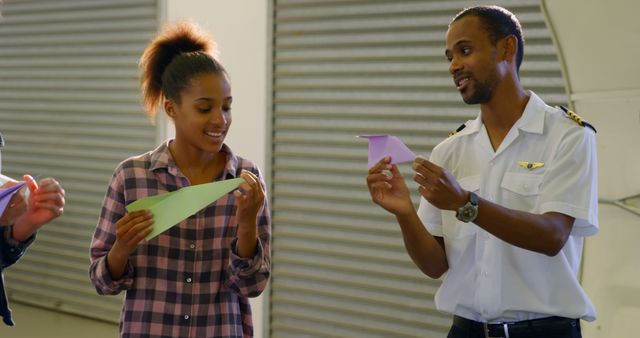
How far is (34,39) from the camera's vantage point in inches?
Result: 247

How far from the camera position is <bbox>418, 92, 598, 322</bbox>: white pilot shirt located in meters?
2.13

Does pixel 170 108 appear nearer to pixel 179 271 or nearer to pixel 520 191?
pixel 179 271

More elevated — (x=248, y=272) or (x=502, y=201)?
(x=502, y=201)

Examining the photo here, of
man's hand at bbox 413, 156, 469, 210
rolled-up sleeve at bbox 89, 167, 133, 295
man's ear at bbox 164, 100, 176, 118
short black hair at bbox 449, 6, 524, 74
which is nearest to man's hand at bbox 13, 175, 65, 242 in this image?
rolled-up sleeve at bbox 89, 167, 133, 295

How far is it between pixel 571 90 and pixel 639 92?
0.31m

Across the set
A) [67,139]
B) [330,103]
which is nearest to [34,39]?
[67,139]

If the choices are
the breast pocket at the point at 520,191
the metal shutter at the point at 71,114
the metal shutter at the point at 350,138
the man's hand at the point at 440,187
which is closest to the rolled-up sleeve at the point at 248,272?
the man's hand at the point at 440,187

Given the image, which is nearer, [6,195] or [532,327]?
A: [532,327]

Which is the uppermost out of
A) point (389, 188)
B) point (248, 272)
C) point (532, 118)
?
point (532, 118)

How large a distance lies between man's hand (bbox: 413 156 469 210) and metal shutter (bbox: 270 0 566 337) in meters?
2.08

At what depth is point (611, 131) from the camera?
11.2ft

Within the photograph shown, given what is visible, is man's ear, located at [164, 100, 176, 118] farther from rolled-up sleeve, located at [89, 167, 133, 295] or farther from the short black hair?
the short black hair

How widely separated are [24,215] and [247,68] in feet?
8.70

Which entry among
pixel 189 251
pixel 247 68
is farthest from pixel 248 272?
pixel 247 68
